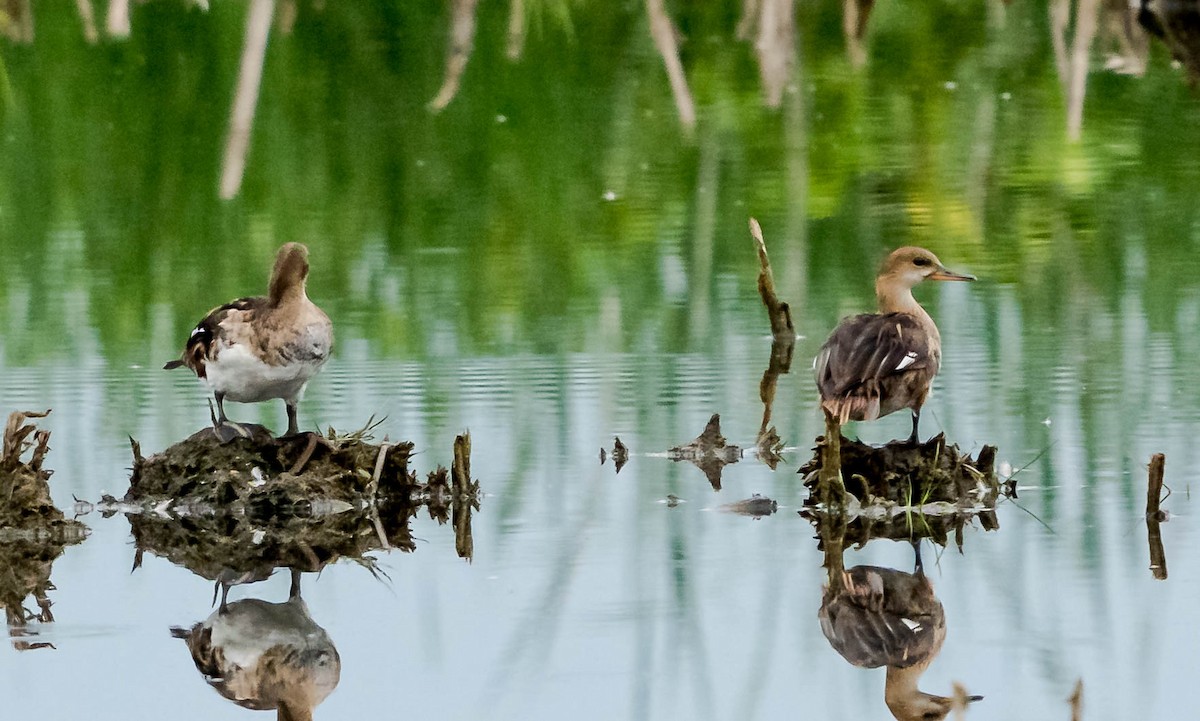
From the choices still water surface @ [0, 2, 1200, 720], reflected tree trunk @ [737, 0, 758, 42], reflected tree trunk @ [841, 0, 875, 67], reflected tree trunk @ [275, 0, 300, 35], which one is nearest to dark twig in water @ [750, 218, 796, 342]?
still water surface @ [0, 2, 1200, 720]

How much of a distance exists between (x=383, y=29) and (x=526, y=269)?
9244 mm

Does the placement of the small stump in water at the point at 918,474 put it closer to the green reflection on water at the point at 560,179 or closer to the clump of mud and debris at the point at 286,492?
the clump of mud and debris at the point at 286,492

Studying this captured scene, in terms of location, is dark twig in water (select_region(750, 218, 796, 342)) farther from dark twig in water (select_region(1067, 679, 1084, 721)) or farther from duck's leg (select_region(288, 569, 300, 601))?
dark twig in water (select_region(1067, 679, 1084, 721))

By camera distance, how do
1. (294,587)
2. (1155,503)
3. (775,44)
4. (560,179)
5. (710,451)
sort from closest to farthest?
1. (294,587)
2. (1155,503)
3. (710,451)
4. (775,44)
5. (560,179)

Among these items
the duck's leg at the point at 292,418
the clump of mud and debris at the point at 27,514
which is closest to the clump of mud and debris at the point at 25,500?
the clump of mud and debris at the point at 27,514

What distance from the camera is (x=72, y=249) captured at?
11.4 metres

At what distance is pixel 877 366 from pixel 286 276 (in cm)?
179

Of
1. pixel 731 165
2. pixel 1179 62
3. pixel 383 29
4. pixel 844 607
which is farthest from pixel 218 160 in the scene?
pixel 844 607

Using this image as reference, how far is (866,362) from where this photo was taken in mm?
6766

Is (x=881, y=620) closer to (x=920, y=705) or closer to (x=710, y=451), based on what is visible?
(x=920, y=705)

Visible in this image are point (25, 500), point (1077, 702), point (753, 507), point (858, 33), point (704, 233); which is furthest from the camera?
point (858, 33)

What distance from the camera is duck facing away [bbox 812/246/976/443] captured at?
22.1ft

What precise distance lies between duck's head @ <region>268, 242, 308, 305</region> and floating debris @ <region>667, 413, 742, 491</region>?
4.49 ft

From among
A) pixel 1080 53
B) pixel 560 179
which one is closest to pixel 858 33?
pixel 560 179
